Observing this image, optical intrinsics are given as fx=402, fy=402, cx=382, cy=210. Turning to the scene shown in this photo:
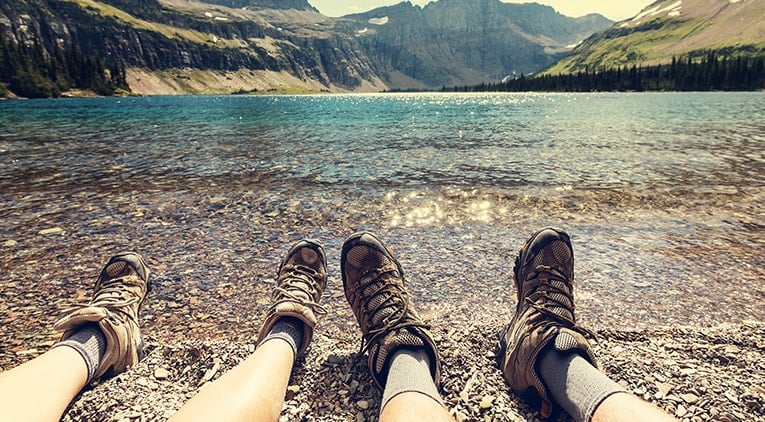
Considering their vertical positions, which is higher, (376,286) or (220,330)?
(376,286)

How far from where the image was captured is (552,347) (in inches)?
144

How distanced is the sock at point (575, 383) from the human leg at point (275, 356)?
2242 millimetres

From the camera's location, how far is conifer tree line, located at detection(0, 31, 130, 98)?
108 meters

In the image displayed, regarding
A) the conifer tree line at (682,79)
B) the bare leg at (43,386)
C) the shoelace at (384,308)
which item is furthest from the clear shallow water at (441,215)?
the conifer tree line at (682,79)

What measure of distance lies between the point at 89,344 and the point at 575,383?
169 inches

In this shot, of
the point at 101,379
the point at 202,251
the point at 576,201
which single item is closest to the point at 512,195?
the point at 576,201

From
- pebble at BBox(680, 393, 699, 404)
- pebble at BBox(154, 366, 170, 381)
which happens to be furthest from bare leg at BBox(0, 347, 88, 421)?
pebble at BBox(680, 393, 699, 404)

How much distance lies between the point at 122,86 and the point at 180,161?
178 meters

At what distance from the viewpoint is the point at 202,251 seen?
696 centimetres

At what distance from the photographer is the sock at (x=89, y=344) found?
11.8 ft

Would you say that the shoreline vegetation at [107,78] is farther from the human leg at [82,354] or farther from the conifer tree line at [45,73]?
the human leg at [82,354]

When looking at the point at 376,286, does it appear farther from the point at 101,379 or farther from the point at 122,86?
the point at 122,86

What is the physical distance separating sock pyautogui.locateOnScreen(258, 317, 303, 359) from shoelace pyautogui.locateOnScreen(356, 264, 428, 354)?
0.66m

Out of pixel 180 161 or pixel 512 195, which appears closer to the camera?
pixel 512 195
